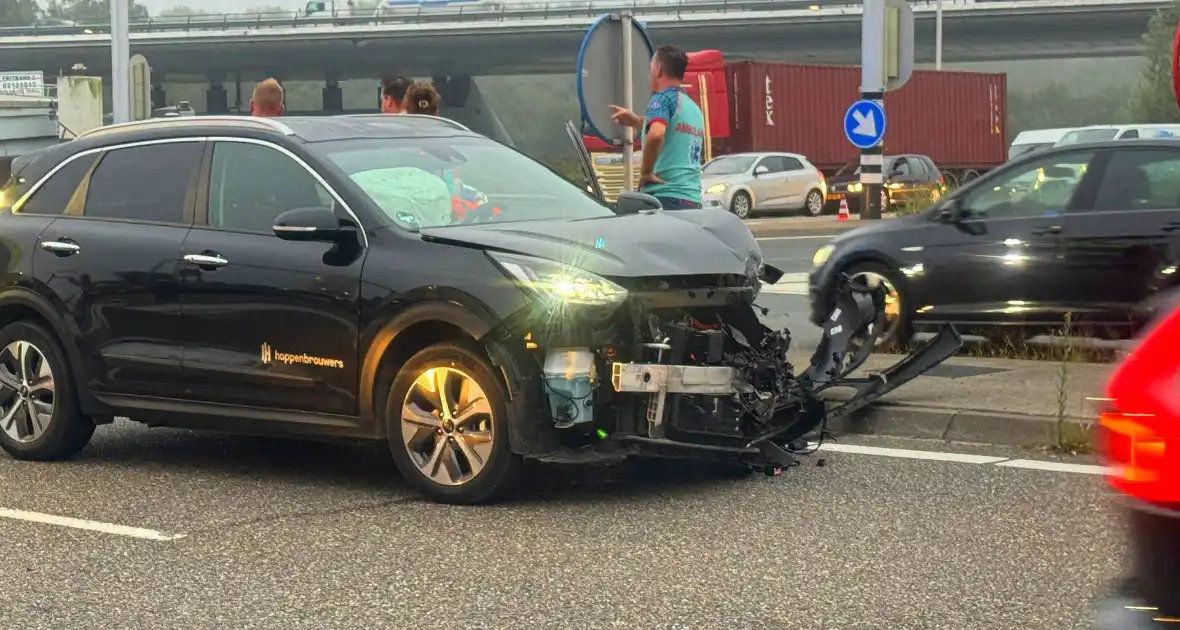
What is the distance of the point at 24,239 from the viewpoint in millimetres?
8203

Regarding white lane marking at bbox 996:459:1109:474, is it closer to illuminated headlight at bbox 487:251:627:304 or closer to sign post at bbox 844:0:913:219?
illuminated headlight at bbox 487:251:627:304

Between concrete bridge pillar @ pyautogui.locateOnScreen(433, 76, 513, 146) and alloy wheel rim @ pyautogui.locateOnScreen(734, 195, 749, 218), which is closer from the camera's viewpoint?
alloy wheel rim @ pyautogui.locateOnScreen(734, 195, 749, 218)

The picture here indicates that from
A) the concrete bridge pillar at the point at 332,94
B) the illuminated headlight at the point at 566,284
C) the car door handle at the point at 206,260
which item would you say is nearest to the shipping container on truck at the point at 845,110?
the car door handle at the point at 206,260

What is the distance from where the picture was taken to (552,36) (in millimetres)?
75750

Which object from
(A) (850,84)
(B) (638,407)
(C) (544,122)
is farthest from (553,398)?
(C) (544,122)

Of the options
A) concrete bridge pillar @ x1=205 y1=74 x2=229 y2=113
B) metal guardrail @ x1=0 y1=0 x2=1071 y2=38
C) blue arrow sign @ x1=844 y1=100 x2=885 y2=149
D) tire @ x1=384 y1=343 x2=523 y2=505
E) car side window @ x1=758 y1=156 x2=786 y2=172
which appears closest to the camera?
tire @ x1=384 y1=343 x2=523 y2=505

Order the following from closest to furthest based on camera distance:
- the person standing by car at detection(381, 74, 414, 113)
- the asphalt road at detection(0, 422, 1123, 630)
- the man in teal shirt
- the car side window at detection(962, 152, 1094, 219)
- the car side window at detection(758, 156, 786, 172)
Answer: the asphalt road at detection(0, 422, 1123, 630) → the man in teal shirt → the car side window at detection(962, 152, 1094, 219) → the person standing by car at detection(381, 74, 414, 113) → the car side window at detection(758, 156, 786, 172)

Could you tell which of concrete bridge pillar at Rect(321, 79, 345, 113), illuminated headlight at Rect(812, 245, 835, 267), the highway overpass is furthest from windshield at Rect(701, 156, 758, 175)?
concrete bridge pillar at Rect(321, 79, 345, 113)

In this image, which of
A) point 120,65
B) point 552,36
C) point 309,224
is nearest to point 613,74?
point 309,224

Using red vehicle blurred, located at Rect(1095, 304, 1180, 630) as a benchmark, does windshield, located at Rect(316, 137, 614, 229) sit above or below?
above

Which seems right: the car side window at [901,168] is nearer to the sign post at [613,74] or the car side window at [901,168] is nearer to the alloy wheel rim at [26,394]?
the sign post at [613,74]

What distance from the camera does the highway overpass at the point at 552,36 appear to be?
235 ft

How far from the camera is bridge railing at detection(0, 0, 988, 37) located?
7506 centimetres

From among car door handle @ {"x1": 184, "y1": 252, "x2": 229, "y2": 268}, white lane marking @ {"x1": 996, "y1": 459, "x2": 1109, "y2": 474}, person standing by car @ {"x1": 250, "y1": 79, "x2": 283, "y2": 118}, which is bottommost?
white lane marking @ {"x1": 996, "y1": 459, "x2": 1109, "y2": 474}
